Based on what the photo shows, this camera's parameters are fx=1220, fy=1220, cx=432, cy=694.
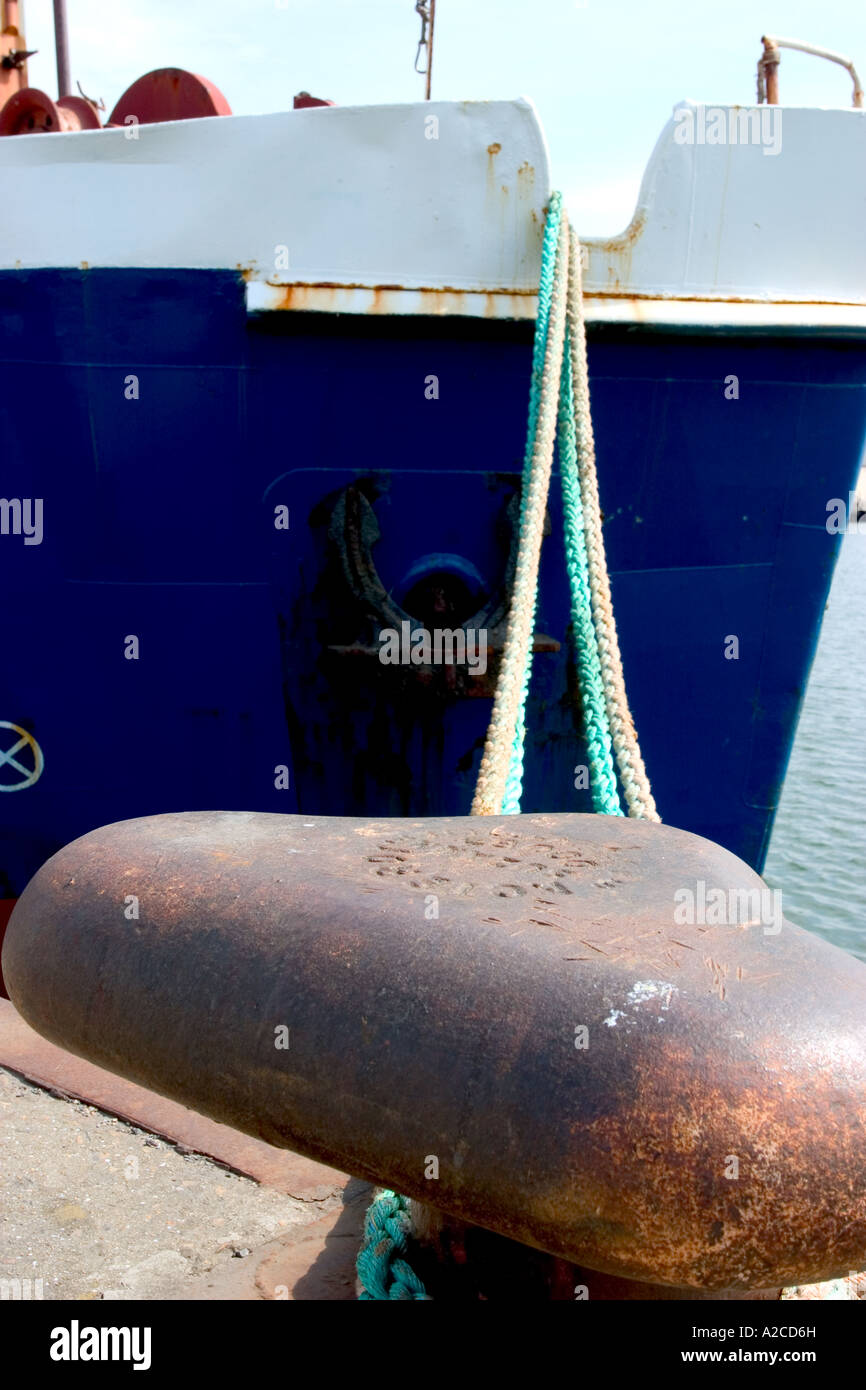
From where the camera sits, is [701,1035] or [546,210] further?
[546,210]

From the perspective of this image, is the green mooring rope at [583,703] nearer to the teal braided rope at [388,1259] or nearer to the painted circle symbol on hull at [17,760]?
the teal braided rope at [388,1259]

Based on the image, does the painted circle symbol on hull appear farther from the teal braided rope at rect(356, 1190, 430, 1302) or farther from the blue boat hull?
the teal braided rope at rect(356, 1190, 430, 1302)

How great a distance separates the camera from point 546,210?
378 cm

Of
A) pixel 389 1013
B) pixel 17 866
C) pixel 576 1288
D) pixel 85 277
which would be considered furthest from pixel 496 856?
pixel 17 866

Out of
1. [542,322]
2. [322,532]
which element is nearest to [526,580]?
[542,322]

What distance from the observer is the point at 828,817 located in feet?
28.2

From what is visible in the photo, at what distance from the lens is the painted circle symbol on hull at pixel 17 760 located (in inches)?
170

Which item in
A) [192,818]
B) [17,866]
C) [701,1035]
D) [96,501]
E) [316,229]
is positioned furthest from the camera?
[17,866]

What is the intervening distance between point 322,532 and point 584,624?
1.32 meters

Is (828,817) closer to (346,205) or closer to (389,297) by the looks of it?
(389,297)

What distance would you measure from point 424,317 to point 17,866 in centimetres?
246

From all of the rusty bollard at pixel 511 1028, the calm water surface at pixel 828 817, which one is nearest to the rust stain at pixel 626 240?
the calm water surface at pixel 828 817

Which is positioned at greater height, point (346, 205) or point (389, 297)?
point (346, 205)

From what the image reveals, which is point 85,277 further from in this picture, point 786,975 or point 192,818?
point 786,975
